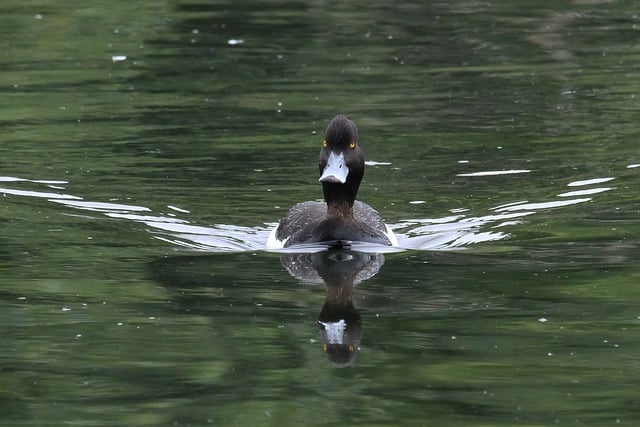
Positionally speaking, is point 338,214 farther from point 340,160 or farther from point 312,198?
point 312,198

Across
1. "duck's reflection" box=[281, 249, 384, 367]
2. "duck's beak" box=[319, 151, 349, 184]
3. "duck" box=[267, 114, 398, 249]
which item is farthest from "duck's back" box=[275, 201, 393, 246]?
"duck's beak" box=[319, 151, 349, 184]

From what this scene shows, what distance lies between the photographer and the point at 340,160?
14.2 m

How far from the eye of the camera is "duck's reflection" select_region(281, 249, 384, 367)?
10.3 m

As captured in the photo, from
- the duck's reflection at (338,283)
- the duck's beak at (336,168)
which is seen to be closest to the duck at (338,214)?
the duck's beak at (336,168)

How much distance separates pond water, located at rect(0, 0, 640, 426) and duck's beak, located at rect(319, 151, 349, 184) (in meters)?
0.70

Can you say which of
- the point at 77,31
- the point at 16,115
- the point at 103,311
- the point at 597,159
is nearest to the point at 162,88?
the point at 16,115

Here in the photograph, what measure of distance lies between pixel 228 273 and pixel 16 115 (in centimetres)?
893

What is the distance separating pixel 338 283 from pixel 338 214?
1.88 meters

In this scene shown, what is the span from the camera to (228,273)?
12.9 m

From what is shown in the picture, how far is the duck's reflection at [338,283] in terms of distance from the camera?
405 inches

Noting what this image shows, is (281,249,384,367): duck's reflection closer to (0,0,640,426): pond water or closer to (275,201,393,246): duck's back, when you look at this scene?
(0,0,640,426): pond water

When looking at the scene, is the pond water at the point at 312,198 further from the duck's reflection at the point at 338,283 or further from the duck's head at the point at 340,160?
the duck's head at the point at 340,160

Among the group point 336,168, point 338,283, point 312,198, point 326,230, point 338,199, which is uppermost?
point 336,168

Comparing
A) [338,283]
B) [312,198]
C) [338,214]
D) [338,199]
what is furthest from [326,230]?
[312,198]
